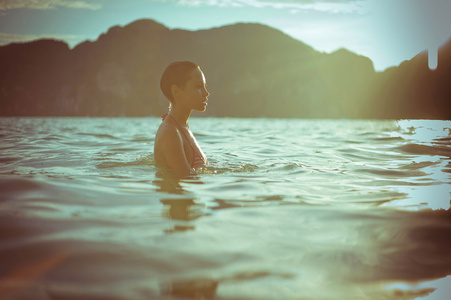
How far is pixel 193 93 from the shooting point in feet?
16.2

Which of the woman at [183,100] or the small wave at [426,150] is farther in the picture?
the small wave at [426,150]

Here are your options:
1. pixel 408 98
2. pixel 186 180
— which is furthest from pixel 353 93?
pixel 186 180

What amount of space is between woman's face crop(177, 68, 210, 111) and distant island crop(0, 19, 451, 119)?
420 feet

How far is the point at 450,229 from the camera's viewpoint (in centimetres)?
279

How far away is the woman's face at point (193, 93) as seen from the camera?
4934 mm

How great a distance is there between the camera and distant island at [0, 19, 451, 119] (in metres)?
133

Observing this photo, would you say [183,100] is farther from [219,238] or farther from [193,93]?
[219,238]

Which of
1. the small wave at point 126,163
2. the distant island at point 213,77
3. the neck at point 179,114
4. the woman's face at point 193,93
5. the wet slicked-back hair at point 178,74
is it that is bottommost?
the small wave at point 126,163

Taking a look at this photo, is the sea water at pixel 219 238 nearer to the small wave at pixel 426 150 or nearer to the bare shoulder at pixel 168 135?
the bare shoulder at pixel 168 135

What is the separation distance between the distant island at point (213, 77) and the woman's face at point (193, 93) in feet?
420

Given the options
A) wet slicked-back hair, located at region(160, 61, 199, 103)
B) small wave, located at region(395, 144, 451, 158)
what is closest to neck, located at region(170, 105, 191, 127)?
wet slicked-back hair, located at region(160, 61, 199, 103)

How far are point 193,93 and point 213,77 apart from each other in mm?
140099

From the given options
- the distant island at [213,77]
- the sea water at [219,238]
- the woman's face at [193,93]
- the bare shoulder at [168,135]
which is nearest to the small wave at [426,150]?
the sea water at [219,238]

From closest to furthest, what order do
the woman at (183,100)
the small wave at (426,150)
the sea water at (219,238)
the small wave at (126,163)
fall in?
1. the sea water at (219,238)
2. the woman at (183,100)
3. the small wave at (126,163)
4. the small wave at (426,150)
